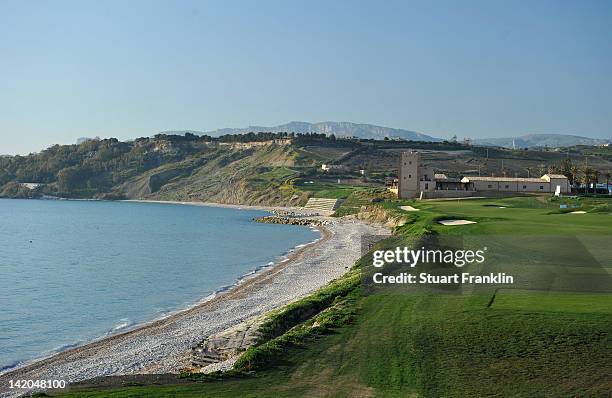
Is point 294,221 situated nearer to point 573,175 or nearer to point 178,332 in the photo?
point 573,175

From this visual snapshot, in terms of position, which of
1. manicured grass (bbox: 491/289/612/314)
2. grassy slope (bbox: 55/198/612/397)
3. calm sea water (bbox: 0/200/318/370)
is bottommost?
calm sea water (bbox: 0/200/318/370)

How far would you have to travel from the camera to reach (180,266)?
A: 166 ft

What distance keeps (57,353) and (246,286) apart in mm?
15945

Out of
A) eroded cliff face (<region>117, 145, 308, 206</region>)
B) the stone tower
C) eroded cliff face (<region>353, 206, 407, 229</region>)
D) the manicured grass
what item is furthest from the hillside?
the manicured grass

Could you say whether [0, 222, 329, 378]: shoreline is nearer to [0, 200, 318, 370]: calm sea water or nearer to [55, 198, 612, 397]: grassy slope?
[0, 200, 318, 370]: calm sea water

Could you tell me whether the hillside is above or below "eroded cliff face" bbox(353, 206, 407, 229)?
above

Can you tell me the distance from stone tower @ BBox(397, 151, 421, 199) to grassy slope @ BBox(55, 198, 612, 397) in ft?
217

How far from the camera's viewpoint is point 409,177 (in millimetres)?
89688

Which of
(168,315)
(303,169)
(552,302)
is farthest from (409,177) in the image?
(303,169)

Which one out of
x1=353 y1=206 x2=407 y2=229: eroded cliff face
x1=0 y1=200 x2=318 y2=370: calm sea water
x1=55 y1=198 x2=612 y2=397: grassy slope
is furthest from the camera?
x1=353 y1=206 x2=407 y2=229: eroded cliff face

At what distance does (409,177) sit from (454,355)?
2904 inches

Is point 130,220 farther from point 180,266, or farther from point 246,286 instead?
point 246,286

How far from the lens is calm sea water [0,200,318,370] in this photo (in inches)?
1134

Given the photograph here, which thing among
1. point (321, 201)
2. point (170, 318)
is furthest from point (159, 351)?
point (321, 201)
